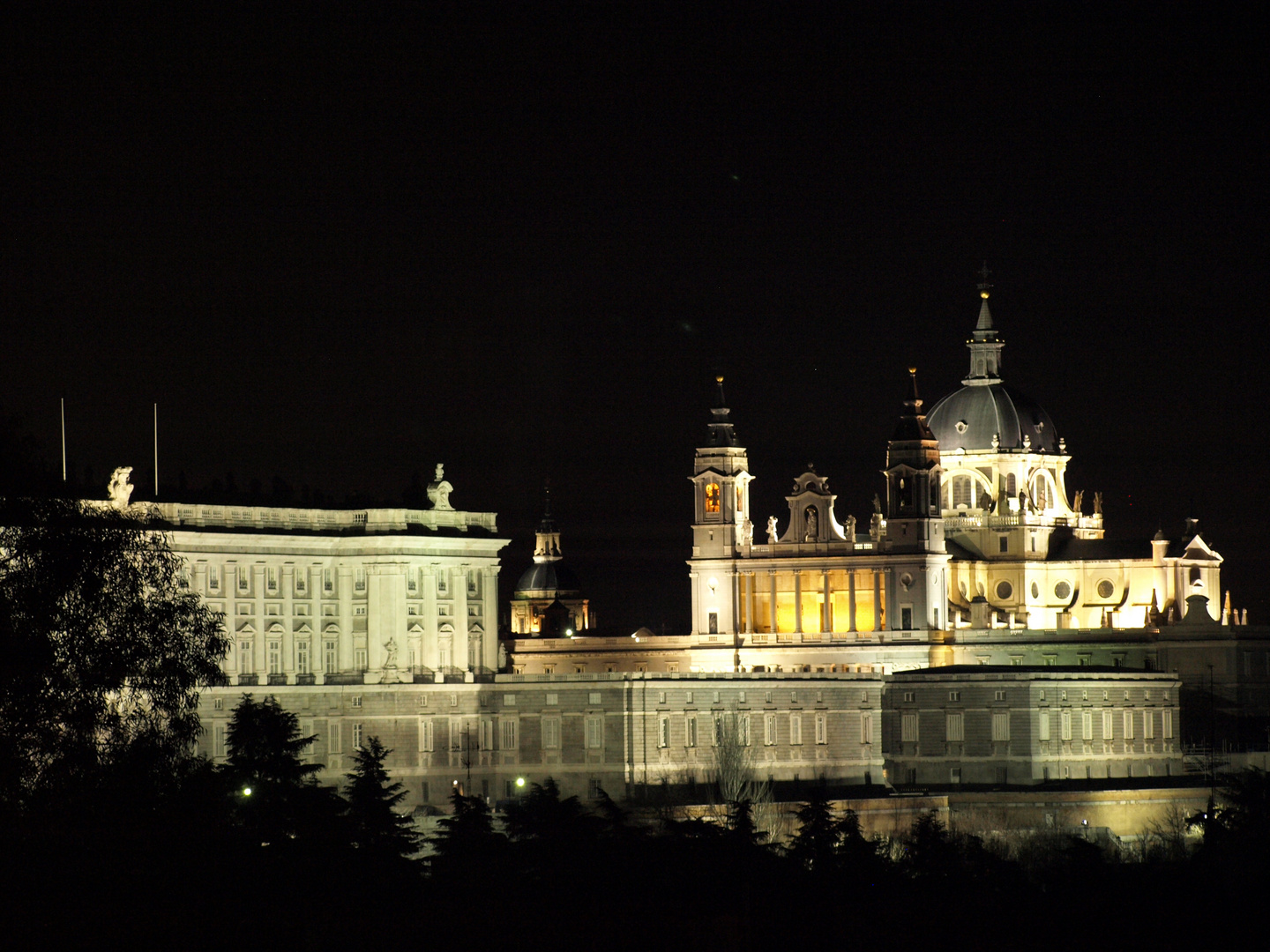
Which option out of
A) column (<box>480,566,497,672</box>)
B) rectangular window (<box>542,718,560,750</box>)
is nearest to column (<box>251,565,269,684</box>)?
column (<box>480,566,497,672</box>)

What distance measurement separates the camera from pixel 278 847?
10525 centimetres

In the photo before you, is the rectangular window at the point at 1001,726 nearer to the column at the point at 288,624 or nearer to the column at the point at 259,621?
the column at the point at 288,624

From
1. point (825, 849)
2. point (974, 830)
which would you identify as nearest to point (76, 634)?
point (825, 849)

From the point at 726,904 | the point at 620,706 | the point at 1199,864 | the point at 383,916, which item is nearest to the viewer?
the point at 383,916

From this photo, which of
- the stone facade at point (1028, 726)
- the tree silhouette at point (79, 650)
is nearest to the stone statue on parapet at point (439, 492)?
the stone facade at point (1028, 726)

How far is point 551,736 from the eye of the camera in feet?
566

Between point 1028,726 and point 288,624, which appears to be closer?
point 288,624

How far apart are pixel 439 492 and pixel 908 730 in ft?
94.6

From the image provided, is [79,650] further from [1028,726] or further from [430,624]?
[1028,726]

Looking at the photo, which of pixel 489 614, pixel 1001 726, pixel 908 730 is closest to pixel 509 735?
pixel 489 614

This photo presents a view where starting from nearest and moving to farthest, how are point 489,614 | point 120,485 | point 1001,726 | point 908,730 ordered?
point 120,485, point 489,614, point 1001,726, point 908,730

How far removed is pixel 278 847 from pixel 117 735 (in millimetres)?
29860

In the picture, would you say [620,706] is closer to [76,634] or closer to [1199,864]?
[1199,864]

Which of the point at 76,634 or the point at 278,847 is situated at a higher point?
the point at 76,634
